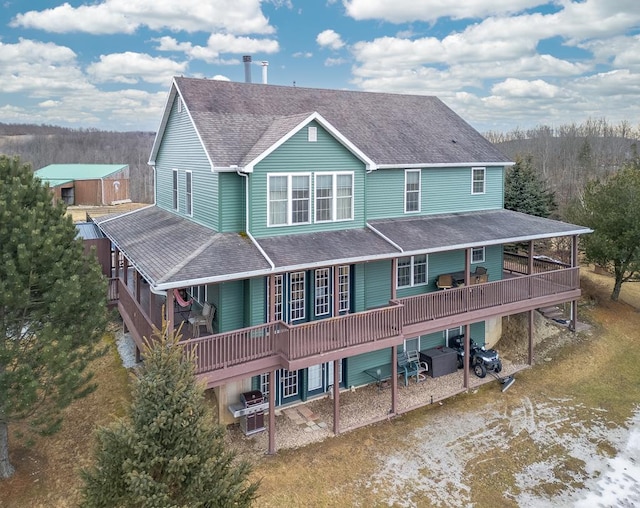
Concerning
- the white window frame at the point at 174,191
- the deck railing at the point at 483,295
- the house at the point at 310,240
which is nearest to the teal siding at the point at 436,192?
the house at the point at 310,240

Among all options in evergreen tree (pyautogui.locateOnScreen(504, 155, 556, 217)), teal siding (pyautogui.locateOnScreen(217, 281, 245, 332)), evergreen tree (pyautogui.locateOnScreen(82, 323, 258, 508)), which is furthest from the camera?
evergreen tree (pyautogui.locateOnScreen(504, 155, 556, 217))

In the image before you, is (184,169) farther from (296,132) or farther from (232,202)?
(296,132)

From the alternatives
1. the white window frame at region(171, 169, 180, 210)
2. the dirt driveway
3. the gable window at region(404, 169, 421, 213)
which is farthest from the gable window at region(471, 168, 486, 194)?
the white window frame at region(171, 169, 180, 210)

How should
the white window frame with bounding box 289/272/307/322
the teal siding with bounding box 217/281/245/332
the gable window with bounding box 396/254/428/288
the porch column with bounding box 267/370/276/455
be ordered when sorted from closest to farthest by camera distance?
the porch column with bounding box 267/370/276/455
the teal siding with bounding box 217/281/245/332
the white window frame with bounding box 289/272/307/322
the gable window with bounding box 396/254/428/288

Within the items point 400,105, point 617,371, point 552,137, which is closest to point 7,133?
point 552,137

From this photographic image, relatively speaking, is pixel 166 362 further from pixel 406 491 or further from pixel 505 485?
pixel 505 485

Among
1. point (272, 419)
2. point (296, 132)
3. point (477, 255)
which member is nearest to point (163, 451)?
point (272, 419)

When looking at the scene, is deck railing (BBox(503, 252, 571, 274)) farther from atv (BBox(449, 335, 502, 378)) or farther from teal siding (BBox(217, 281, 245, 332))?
teal siding (BBox(217, 281, 245, 332))
